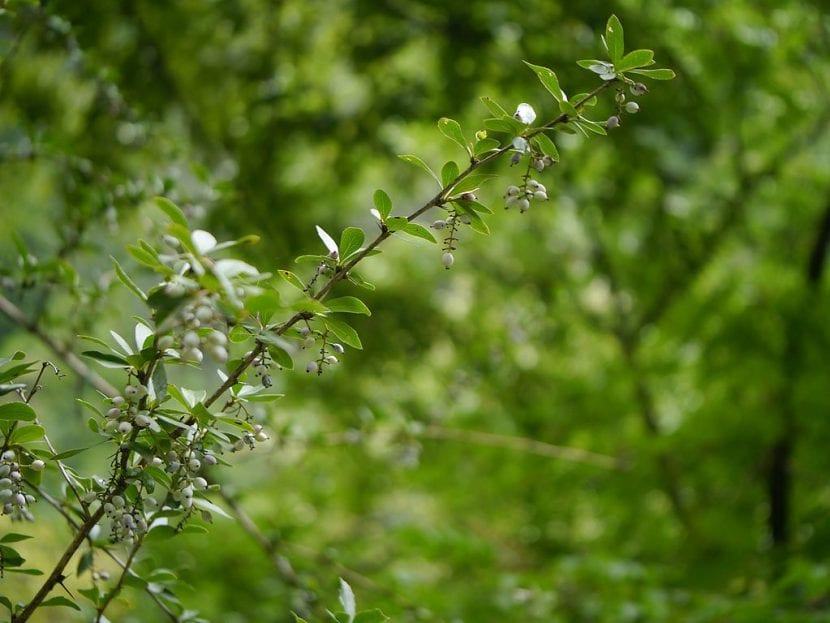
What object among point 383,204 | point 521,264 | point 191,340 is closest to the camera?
point 191,340

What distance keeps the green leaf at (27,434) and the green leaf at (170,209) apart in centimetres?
18

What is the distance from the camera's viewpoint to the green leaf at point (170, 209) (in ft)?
1.44

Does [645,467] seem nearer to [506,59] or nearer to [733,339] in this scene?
[733,339]

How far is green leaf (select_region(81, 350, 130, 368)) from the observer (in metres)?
0.50

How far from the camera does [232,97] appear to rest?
6.07 feet

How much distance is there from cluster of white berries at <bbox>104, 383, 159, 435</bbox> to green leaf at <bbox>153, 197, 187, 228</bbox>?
109 millimetres

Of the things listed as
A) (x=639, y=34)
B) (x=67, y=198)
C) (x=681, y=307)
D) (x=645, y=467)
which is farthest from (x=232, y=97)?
(x=645, y=467)

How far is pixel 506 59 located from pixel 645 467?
0.97 meters

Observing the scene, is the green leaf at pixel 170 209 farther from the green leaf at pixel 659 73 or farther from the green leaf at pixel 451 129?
the green leaf at pixel 659 73

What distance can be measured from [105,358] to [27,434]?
0.29 feet

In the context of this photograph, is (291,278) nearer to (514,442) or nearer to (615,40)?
(615,40)

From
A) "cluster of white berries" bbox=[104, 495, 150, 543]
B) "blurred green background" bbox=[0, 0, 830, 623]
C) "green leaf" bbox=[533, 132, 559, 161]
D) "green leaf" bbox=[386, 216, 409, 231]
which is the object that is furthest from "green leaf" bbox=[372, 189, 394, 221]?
"blurred green background" bbox=[0, 0, 830, 623]

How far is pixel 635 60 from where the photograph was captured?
513 mm

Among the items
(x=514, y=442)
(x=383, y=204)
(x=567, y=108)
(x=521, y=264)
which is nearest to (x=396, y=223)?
(x=383, y=204)
